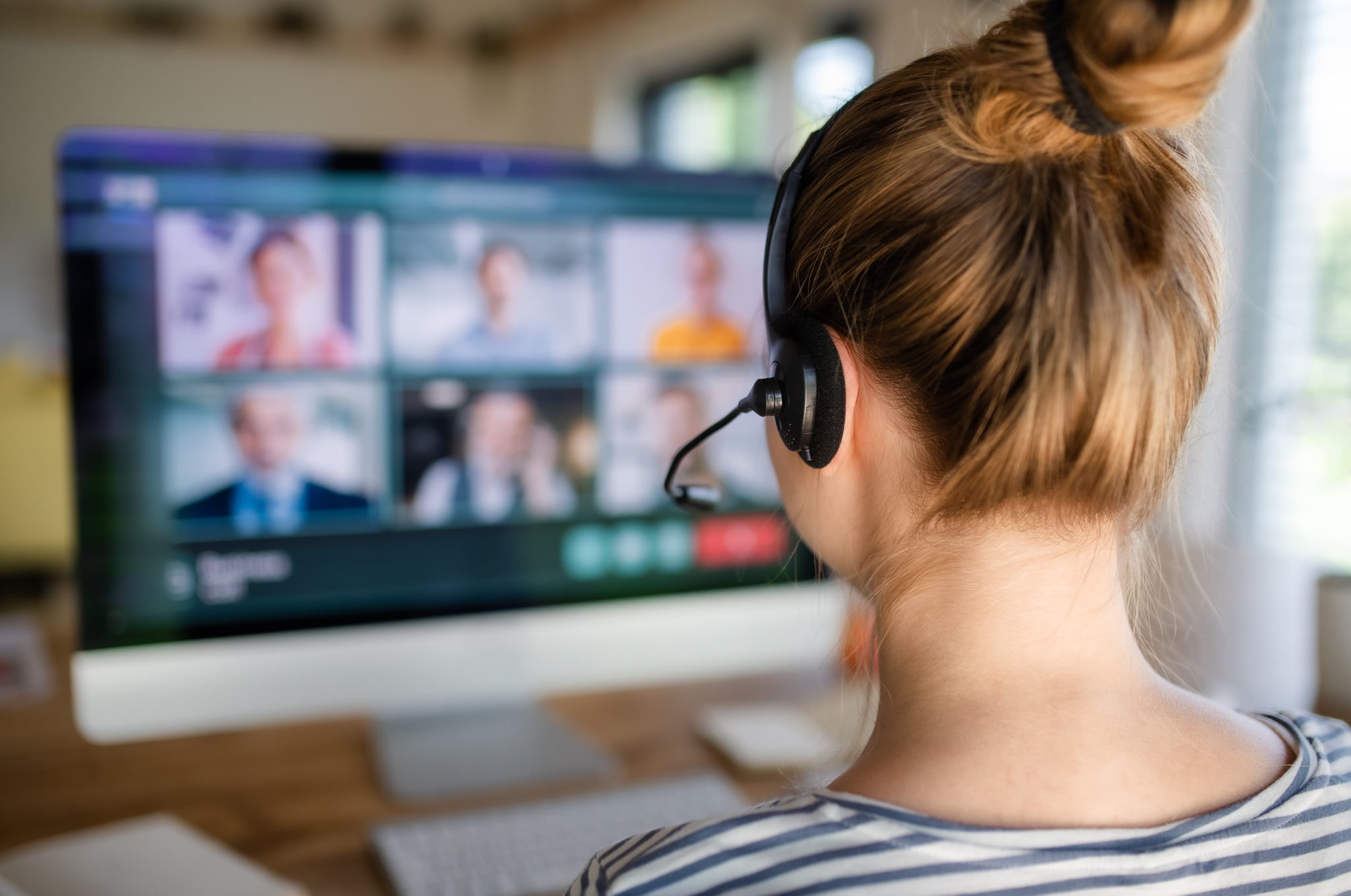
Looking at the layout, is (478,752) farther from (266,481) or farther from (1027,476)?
(1027,476)

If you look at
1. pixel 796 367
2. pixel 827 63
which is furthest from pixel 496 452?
pixel 827 63

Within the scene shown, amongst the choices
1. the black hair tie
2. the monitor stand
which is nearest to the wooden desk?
the monitor stand

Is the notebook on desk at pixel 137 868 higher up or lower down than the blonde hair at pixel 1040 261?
lower down

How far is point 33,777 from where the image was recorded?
96 cm

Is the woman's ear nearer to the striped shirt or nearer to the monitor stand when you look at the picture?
the striped shirt

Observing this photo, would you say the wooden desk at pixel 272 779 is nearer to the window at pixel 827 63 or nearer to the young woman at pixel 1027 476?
the young woman at pixel 1027 476

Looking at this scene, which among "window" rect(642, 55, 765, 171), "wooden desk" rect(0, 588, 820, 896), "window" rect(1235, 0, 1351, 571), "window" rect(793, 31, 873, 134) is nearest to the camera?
"wooden desk" rect(0, 588, 820, 896)

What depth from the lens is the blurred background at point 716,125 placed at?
117cm

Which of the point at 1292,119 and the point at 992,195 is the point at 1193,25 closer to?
the point at 992,195

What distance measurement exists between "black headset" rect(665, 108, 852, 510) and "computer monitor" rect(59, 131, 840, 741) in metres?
0.39

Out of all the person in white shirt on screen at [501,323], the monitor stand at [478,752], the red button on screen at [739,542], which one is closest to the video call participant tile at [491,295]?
the person in white shirt on screen at [501,323]

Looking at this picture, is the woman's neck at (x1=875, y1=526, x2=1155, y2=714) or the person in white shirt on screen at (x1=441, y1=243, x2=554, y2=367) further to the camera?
the person in white shirt on screen at (x1=441, y1=243, x2=554, y2=367)

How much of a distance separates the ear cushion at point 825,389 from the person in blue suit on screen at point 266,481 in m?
0.52

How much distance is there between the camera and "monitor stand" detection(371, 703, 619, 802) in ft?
3.10
